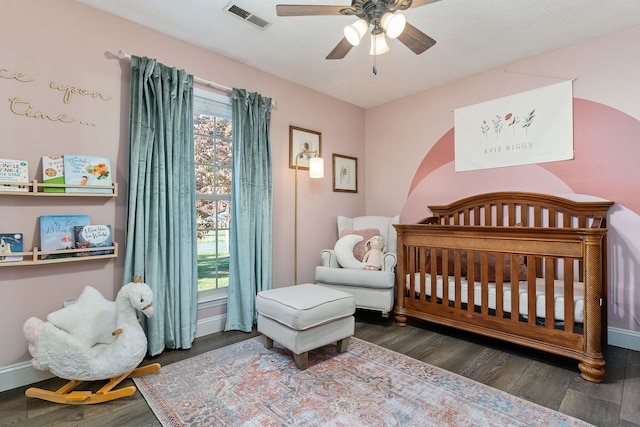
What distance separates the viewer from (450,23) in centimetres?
231

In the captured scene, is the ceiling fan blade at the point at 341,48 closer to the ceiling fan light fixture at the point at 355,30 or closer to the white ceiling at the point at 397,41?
the ceiling fan light fixture at the point at 355,30

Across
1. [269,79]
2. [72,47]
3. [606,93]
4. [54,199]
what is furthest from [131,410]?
[606,93]

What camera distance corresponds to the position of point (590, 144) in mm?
2559

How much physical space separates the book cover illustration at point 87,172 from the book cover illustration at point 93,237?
24cm

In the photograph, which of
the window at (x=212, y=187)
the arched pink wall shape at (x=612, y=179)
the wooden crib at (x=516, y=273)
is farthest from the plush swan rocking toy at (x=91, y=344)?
the arched pink wall shape at (x=612, y=179)

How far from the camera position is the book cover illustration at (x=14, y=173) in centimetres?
178

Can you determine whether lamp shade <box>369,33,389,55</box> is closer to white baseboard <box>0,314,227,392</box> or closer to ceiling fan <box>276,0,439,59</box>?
ceiling fan <box>276,0,439,59</box>

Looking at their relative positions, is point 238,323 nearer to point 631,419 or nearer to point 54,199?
point 54,199

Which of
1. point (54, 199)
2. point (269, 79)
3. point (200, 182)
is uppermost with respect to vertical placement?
point (269, 79)

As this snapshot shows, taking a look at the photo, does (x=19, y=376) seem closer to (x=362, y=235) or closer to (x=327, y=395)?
(x=327, y=395)

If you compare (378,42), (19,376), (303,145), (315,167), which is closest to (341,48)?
(378,42)

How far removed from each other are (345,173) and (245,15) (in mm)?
2098

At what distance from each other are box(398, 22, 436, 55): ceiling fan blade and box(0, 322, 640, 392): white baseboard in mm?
2530

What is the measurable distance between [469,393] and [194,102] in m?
2.87
